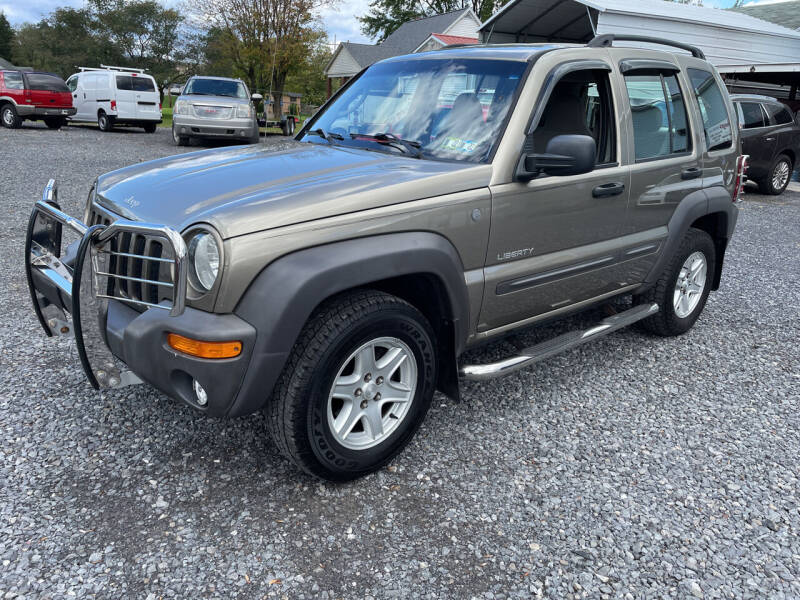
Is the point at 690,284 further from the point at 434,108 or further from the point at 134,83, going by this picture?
the point at 134,83

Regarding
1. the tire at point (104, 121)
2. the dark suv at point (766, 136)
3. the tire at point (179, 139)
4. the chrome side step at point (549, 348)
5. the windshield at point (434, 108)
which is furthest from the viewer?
the tire at point (104, 121)

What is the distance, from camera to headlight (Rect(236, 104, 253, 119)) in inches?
589

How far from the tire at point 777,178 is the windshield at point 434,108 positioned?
1166 centimetres

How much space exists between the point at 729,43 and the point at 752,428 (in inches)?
757

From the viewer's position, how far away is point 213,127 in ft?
48.9

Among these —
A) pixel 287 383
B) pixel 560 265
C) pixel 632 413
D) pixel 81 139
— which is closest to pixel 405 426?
pixel 287 383

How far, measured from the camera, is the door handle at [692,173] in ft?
13.4

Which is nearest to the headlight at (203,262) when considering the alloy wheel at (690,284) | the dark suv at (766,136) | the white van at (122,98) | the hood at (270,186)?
the hood at (270,186)

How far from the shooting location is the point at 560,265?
3373 millimetres

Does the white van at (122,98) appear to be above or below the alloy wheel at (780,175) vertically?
above

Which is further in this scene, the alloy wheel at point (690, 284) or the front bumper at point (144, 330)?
the alloy wheel at point (690, 284)

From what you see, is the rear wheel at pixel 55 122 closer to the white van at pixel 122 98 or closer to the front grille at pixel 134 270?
the white van at pixel 122 98

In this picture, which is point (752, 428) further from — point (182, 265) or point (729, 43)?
point (729, 43)

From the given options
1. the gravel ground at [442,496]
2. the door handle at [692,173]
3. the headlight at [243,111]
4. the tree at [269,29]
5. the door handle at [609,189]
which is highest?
the tree at [269,29]
